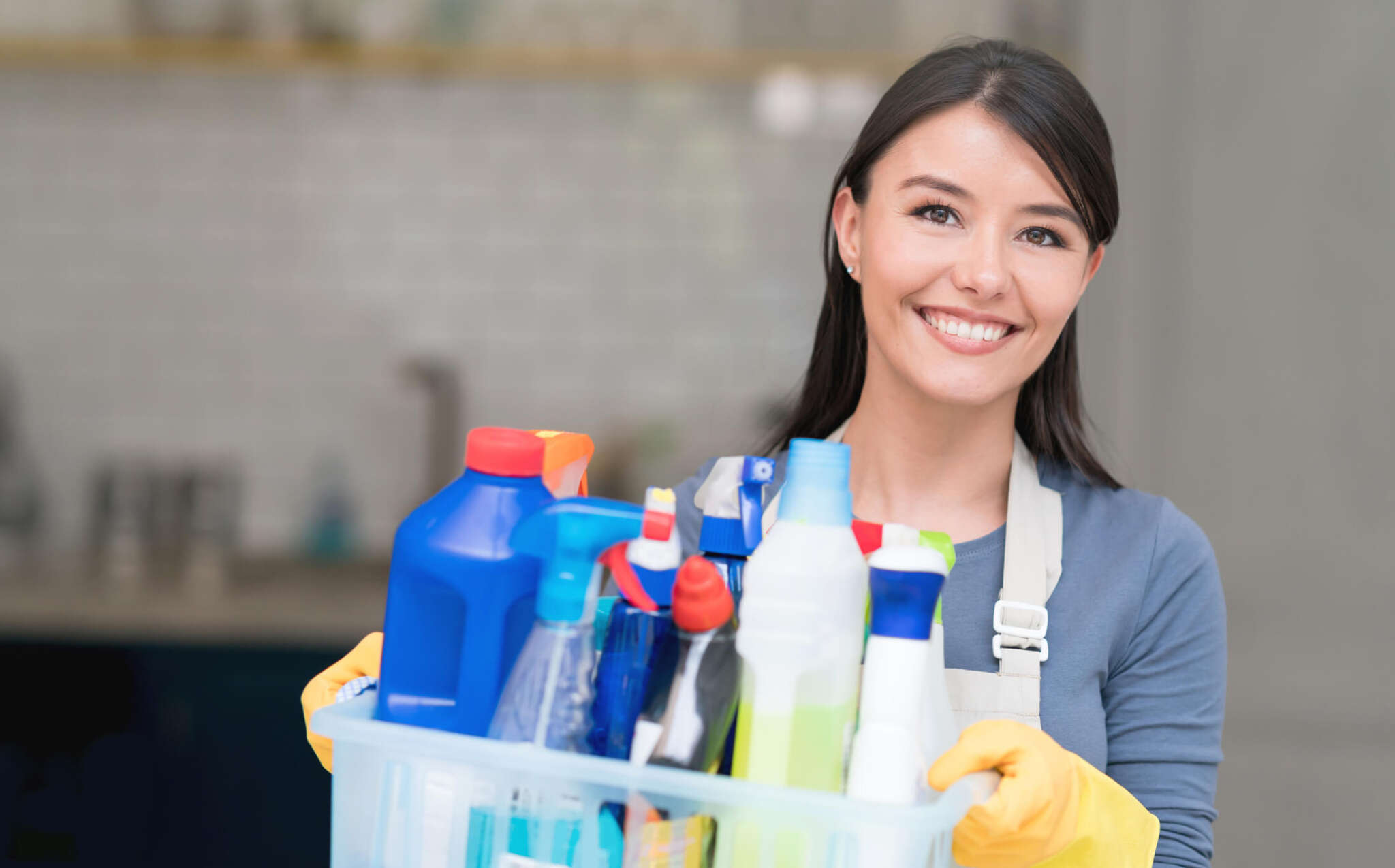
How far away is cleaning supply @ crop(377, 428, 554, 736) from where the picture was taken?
64cm

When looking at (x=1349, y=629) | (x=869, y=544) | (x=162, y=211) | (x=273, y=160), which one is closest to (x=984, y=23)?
(x=1349, y=629)

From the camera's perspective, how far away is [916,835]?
0.58 metres

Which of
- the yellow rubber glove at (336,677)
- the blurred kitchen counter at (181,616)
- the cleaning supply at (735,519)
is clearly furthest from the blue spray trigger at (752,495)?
the blurred kitchen counter at (181,616)

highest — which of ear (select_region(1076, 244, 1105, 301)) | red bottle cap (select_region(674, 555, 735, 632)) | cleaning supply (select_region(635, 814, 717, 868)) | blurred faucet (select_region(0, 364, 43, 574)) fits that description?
ear (select_region(1076, 244, 1105, 301))

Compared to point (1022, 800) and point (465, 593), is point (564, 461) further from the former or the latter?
point (1022, 800)

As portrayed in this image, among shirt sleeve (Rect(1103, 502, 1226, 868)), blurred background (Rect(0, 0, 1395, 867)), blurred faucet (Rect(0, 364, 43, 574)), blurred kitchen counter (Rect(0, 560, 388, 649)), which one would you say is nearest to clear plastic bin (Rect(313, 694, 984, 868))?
shirt sleeve (Rect(1103, 502, 1226, 868))

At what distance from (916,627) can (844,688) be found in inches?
1.9

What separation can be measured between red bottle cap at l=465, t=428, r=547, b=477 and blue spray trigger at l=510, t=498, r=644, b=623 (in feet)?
0.11

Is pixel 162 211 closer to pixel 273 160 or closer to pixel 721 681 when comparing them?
pixel 273 160

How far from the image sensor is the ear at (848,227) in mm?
1083

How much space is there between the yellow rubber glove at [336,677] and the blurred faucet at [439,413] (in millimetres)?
1991

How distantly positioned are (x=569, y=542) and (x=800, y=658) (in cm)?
13

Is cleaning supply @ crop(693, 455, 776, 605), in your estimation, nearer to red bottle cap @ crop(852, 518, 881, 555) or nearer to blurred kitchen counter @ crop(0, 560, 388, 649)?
red bottle cap @ crop(852, 518, 881, 555)

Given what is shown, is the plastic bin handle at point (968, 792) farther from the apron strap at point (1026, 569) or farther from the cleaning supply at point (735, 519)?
the apron strap at point (1026, 569)
